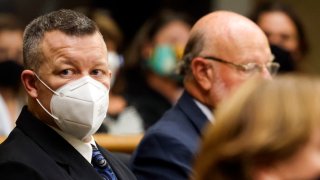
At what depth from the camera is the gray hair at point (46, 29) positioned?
3564 millimetres

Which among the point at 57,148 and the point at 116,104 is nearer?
the point at 57,148

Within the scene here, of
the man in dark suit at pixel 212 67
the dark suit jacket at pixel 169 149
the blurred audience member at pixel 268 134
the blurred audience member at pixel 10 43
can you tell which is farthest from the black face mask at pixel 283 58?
the blurred audience member at pixel 268 134

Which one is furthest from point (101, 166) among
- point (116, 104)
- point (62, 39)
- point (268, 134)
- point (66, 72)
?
point (116, 104)

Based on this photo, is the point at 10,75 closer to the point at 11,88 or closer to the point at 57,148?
the point at 11,88

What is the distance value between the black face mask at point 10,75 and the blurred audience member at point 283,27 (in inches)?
63.8

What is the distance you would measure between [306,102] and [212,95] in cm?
210

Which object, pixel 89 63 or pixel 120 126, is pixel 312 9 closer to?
pixel 120 126

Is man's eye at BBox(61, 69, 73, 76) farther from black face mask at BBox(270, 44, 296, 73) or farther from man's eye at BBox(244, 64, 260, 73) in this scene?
black face mask at BBox(270, 44, 296, 73)

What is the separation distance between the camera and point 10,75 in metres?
6.40

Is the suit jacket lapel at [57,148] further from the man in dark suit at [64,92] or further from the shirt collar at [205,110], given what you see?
the shirt collar at [205,110]

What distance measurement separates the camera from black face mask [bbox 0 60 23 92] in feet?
20.8

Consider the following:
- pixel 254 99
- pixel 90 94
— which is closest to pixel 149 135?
pixel 90 94

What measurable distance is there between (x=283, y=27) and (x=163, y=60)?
2.73ft

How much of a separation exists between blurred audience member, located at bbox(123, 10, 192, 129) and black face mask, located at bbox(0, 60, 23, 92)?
0.72 metres
